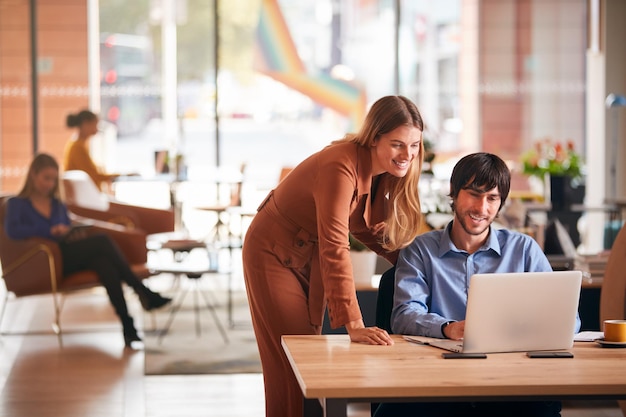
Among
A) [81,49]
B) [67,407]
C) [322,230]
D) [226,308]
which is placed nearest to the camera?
[322,230]

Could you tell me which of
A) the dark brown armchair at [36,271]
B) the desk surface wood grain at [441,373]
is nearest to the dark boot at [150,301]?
the dark brown armchair at [36,271]

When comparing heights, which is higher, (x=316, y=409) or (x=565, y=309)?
(x=565, y=309)

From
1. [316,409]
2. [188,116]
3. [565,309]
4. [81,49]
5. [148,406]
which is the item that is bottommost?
[148,406]

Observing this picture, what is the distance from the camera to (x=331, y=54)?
1273 cm

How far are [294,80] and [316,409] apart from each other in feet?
32.1

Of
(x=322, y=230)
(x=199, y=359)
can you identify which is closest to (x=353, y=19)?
(x=199, y=359)

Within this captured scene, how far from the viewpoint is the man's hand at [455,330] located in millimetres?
3123

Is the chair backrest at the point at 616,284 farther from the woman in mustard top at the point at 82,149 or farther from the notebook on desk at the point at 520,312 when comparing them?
the woman in mustard top at the point at 82,149

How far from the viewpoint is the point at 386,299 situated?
3457 millimetres

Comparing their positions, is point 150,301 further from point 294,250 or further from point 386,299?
point 386,299

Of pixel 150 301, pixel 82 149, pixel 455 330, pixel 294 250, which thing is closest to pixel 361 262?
pixel 294 250

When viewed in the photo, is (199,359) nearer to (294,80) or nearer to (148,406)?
(148,406)

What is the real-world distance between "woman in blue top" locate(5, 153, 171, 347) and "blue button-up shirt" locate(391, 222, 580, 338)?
13.4 ft

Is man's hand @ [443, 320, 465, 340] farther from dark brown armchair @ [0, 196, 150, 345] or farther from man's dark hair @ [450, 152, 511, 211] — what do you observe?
dark brown armchair @ [0, 196, 150, 345]
